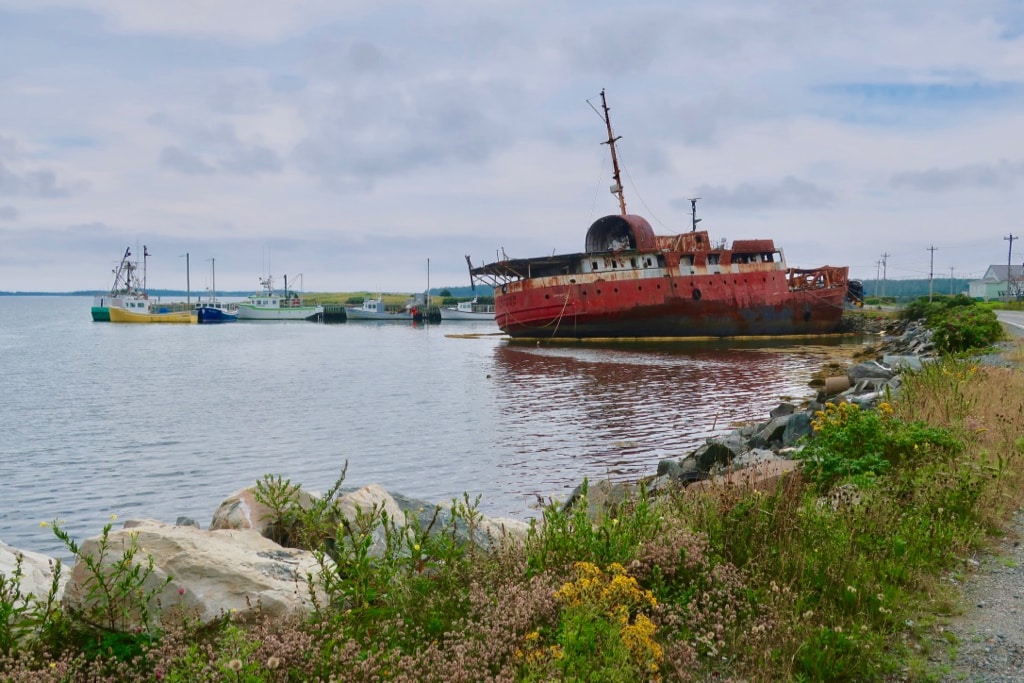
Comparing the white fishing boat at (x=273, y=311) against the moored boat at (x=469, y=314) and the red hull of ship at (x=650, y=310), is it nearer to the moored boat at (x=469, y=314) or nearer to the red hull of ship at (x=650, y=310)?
the moored boat at (x=469, y=314)

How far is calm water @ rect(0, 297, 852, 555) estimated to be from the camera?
1309 cm

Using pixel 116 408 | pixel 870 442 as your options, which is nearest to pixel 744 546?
pixel 870 442

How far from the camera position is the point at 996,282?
101125 mm

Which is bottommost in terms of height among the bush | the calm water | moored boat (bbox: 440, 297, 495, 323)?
the calm water

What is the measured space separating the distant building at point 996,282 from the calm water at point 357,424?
76416 millimetres

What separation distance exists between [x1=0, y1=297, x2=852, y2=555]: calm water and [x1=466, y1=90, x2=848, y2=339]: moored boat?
24.2 ft

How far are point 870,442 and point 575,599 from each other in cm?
458

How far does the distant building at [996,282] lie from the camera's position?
3782 inches

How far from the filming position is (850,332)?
5628 centimetres

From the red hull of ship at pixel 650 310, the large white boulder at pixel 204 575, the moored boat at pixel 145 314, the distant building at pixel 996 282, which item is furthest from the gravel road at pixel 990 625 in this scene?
the moored boat at pixel 145 314

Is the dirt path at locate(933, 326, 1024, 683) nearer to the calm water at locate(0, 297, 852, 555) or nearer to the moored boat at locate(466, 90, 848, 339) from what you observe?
the calm water at locate(0, 297, 852, 555)

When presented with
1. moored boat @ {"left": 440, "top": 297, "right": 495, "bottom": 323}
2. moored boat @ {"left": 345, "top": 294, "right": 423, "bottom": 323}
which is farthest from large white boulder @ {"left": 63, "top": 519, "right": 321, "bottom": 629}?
moored boat @ {"left": 440, "top": 297, "right": 495, "bottom": 323}

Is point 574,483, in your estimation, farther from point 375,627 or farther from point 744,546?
point 375,627

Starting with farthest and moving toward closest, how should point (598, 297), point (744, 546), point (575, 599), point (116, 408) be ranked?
point (598, 297), point (116, 408), point (744, 546), point (575, 599)
